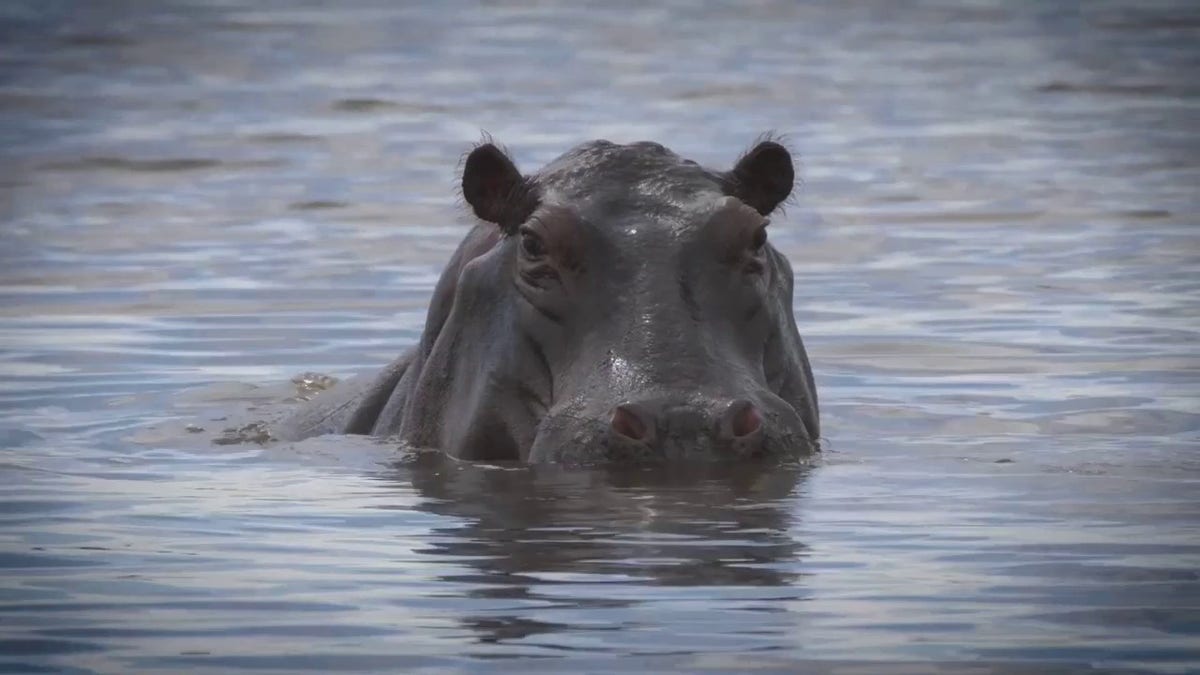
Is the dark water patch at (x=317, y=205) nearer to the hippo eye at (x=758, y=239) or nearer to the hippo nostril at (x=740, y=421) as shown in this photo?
the hippo eye at (x=758, y=239)

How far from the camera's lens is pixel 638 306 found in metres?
9.92

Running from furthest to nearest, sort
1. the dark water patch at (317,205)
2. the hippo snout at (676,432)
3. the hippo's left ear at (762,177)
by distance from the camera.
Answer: the dark water patch at (317,205)
the hippo's left ear at (762,177)
the hippo snout at (676,432)

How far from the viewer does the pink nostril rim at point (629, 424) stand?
9.34 meters

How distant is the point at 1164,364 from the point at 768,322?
4690 mm

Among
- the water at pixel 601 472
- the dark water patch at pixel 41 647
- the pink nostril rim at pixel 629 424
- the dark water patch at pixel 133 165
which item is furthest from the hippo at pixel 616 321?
the dark water patch at pixel 133 165

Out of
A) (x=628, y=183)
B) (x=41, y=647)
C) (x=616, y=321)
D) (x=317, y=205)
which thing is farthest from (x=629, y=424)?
(x=317, y=205)

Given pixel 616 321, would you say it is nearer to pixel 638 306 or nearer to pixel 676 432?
pixel 638 306

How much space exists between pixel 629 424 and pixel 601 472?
0.66 feet

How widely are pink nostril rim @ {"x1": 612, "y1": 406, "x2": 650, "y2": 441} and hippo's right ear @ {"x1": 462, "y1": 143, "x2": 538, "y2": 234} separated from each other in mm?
1531

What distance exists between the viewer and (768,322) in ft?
34.0

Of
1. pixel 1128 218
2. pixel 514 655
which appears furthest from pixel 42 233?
pixel 514 655

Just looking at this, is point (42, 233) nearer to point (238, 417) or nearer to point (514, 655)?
point (238, 417)

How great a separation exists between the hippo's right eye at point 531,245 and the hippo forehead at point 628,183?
0.56ft

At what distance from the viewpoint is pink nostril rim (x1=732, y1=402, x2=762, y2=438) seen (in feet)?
30.6
